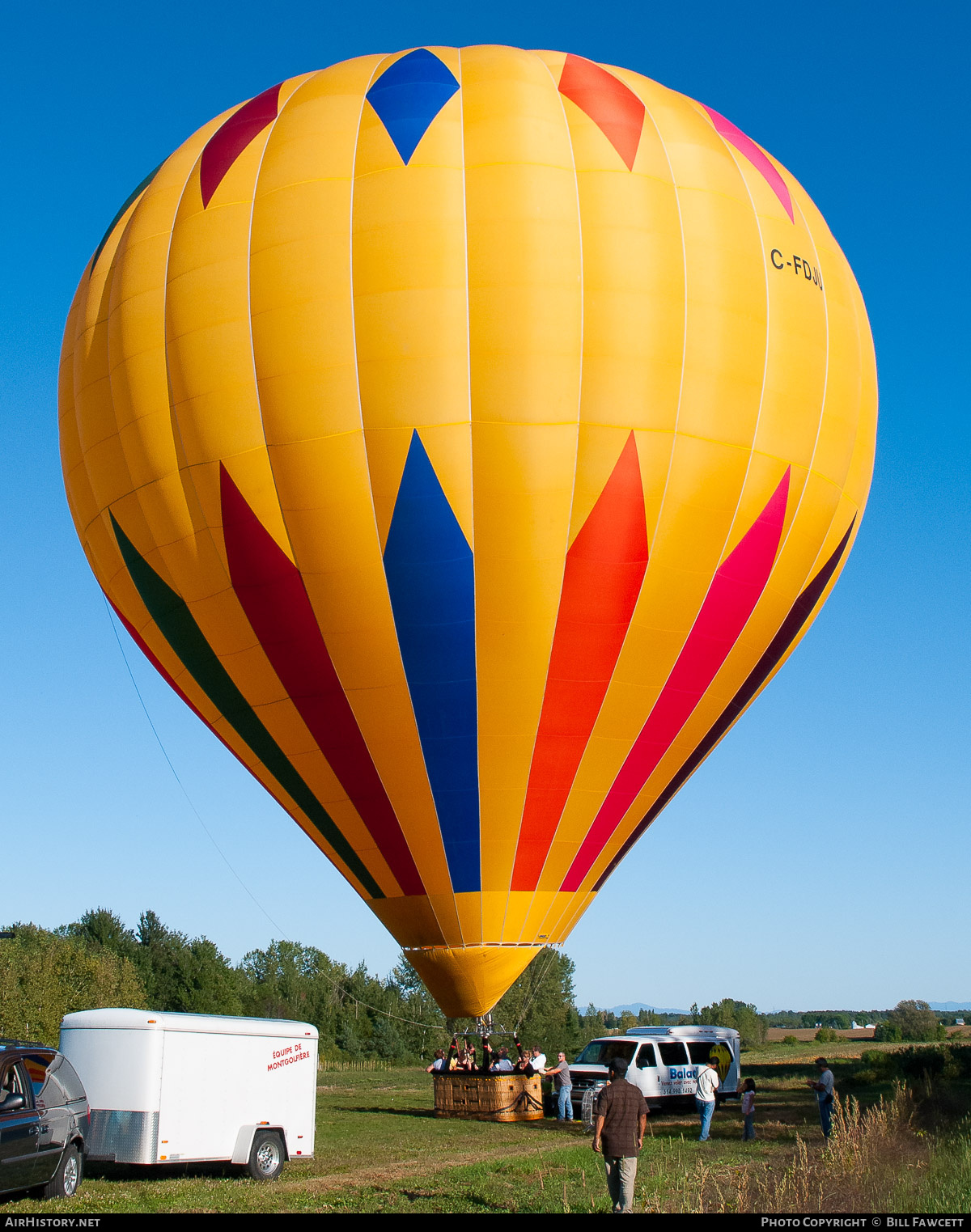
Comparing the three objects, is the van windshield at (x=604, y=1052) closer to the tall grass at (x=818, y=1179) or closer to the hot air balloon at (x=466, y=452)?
the hot air balloon at (x=466, y=452)

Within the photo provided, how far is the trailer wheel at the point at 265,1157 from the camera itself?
12.4m

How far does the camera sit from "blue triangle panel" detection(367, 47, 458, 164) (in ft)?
48.0

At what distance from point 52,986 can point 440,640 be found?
126ft

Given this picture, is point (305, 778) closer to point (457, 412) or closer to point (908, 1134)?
point (457, 412)

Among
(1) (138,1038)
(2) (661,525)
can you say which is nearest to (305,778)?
(1) (138,1038)

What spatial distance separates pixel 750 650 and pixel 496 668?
382 centimetres

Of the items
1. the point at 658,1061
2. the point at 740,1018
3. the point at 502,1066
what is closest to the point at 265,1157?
the point at 502,1066

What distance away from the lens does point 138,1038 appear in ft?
38.4

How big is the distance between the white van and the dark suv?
9253 mm

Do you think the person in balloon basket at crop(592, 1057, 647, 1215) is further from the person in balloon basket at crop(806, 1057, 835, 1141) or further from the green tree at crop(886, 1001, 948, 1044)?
the green tree at crop(886, 1001, 948, 1044)

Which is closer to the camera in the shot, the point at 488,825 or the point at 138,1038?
the point at 138,1038

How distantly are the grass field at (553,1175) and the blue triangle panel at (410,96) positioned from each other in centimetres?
1147

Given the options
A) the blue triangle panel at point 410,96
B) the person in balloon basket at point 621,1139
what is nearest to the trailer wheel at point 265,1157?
the person in balloon basket at point 621,1139

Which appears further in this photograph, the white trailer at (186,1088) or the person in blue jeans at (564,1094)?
the person in blue jeans at (564,1094)
